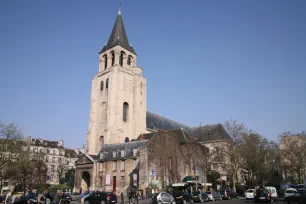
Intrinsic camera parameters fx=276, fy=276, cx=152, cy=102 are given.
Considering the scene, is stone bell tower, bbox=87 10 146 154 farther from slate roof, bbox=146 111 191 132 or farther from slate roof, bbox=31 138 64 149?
slate roof, bbox=31 138 64 149

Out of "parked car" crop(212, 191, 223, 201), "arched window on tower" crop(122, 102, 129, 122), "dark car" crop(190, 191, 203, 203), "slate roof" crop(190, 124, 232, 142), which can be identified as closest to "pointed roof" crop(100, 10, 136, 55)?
"arched window on tower" crop(122, 102, 129, 122)

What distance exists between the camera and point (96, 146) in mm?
53156

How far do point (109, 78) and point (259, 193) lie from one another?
3736 centimetres

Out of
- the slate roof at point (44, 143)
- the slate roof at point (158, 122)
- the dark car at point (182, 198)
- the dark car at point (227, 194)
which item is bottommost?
the dark car at point (227, 194)

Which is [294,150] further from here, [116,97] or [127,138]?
[116,97]

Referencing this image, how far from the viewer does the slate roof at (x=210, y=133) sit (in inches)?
2354

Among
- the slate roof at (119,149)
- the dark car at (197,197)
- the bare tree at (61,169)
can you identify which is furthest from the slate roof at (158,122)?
the dark car at (197,197)

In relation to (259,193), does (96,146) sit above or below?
above

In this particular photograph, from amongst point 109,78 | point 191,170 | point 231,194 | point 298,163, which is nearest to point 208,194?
point 231,194

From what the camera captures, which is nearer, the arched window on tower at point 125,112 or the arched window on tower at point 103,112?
the arched window on tower at point 103,112

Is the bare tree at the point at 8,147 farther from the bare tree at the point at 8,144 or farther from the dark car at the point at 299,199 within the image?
the dark car at the point at 299,199

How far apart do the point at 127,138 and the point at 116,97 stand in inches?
323

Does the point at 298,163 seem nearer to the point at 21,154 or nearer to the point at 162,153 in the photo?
the point at 162,153

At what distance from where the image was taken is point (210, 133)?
62375 millimetres
